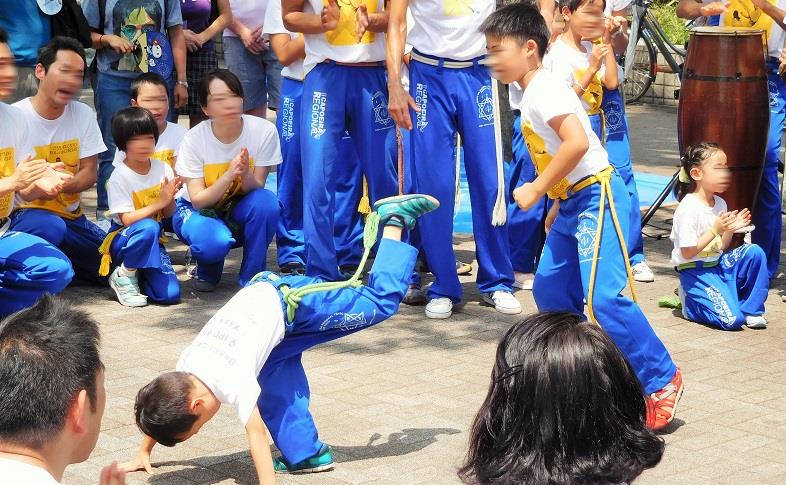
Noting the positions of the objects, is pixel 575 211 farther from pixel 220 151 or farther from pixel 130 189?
pixel 130 189

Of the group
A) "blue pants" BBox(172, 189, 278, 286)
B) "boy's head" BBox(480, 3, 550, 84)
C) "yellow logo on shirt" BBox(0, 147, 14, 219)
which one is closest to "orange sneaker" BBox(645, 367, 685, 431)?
"boy's head" BBox(480, 3, 550, 84)

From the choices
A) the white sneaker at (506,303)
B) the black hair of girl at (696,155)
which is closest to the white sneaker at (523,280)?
the white sneaker at (506,303)

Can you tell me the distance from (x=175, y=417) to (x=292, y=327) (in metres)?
0.55

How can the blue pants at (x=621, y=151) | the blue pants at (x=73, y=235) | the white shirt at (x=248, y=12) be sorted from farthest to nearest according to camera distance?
the white shirt at (x=248, y=12), the blue pants at (x=621, y=151), the blue pants at (x=73, y=235)

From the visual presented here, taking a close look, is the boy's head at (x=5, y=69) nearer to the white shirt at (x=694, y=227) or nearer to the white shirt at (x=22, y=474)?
the white shirt at (x=694, y=227)

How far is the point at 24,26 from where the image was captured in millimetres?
7316

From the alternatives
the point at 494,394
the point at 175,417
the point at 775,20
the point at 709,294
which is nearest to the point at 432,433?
the point at 175,417

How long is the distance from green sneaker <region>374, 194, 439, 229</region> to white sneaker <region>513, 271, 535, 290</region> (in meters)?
2.27

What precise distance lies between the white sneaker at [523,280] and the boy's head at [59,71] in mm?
2562

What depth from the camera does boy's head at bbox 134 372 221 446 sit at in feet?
11.8

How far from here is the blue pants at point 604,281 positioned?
174 inches

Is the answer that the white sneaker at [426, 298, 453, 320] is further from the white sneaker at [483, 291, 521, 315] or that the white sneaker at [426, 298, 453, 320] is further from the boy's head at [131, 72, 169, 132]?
the boy's head at [131, 72, 169, 132]

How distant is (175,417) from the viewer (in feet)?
11.8

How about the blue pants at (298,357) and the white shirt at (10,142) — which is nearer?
the blue pants at (298,357)
